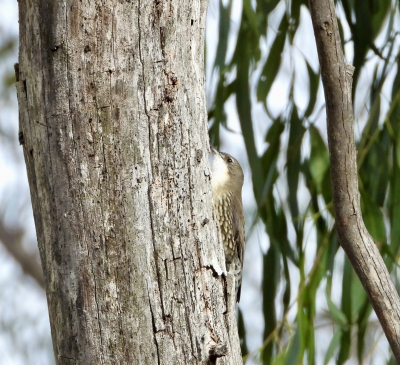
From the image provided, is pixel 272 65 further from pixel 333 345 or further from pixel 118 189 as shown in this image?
pixel 118 189

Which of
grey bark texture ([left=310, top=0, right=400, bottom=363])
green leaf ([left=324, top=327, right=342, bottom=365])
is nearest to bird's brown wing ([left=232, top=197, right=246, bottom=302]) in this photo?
green leaf ([left=324, top=327, right=342, bottom=365])

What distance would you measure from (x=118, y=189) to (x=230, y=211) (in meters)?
1.65

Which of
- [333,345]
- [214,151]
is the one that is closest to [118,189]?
[333,345]

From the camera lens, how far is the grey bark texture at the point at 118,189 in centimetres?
153

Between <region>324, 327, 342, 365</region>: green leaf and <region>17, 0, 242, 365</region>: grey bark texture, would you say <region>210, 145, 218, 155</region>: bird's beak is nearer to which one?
<region>324, 327, 342, 365</region>: green leaf

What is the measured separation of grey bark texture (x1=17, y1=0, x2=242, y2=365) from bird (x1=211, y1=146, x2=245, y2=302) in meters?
1.31

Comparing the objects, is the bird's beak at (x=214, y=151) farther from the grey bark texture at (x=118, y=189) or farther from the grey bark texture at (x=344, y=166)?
the grey bark texture at (x=118, y=189)

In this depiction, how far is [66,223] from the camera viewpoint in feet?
5.07

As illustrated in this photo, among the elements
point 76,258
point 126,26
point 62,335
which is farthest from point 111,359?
point 126,26

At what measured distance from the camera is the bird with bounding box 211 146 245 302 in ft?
9.98

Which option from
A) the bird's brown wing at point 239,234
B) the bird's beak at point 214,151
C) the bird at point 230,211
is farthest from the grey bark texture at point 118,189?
the bird's beak at point 214,151

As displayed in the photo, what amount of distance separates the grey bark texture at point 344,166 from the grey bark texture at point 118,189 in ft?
1.25

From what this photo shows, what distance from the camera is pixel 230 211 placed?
Answer: 3.16 meters

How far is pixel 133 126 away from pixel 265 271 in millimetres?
1490
